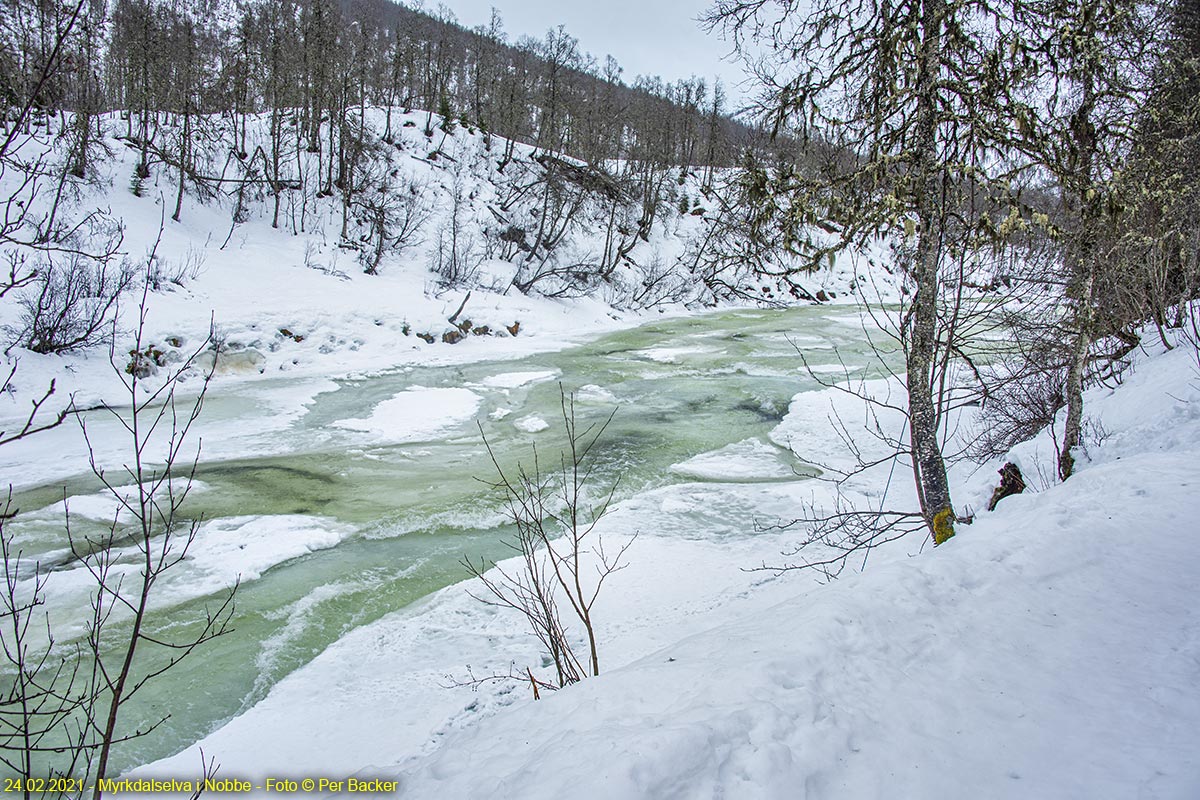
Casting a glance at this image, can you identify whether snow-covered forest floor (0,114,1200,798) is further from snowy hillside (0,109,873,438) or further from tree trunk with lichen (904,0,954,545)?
snowy hillside (0,109,873,438)


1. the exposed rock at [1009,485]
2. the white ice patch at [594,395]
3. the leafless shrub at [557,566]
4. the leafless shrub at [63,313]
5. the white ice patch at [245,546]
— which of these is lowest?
the white ice patch at [245,546]

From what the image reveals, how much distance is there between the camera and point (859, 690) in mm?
2605

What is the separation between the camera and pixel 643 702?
8.91 feet

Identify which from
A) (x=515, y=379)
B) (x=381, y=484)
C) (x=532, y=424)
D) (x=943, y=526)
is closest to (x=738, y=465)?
(x=532, y=424)

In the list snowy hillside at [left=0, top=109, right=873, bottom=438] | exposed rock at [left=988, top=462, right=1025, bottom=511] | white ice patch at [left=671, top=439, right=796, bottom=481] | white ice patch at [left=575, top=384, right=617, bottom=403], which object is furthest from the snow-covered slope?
white ice patch at [left=575, top=384, right=617, bottom=403]

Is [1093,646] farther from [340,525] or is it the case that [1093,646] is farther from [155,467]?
[155,467]

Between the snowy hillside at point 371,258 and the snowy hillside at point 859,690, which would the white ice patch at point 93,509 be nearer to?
the snowy hillside at point 371,258

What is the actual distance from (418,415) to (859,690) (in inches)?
372

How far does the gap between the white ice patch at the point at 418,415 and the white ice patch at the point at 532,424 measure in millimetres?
1005

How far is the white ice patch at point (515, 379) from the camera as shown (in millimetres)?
13508

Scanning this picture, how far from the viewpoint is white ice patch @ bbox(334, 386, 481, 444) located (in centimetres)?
996

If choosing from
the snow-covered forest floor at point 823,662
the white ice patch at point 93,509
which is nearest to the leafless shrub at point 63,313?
the snow-covered forest floor at point 823,662

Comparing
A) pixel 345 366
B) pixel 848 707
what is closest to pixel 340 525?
pixel 848 707

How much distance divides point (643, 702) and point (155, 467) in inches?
305
